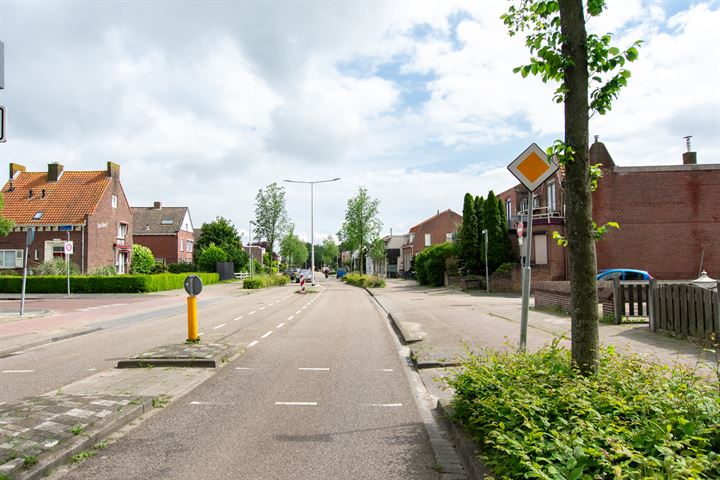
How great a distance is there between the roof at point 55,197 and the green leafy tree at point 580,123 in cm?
4216

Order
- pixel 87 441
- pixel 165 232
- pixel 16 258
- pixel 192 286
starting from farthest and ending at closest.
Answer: pixel 165 232, pixel 16 258, pixel 192 286, pixel 87 441

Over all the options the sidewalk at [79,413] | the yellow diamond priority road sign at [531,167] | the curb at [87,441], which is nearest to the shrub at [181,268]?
the sidewalk at [79,413]

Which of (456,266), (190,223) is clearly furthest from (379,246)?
(190,223)

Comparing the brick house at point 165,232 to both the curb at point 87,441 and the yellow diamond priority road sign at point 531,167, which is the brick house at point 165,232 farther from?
the yellow diamond priority road sign at point 531,167

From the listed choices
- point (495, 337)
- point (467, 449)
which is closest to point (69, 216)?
point (495, 337)

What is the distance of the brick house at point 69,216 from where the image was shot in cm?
3969


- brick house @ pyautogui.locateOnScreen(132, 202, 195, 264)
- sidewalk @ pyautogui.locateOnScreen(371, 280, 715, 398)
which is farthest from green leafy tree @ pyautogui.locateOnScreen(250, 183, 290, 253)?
sidewalk @ pyautogui.locateOnScreen(371, 280, 715, 398)

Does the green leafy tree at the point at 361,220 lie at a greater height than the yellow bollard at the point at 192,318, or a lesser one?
greater

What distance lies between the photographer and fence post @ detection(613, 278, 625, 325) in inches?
496

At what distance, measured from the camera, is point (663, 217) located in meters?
29.8

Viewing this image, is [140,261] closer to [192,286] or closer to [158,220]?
[158,220]

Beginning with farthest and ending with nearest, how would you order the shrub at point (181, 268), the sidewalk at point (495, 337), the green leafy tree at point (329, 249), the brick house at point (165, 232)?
the green leafy tree at point (329, 249)
the brick house at point (165, 232)
the shrub at point (181, 268)
the sidewalk at point (495, 337)

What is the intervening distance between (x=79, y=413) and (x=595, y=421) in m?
5.06

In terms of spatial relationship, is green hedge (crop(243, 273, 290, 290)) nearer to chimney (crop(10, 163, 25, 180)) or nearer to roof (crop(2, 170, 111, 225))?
roof (crop(2, 170, 111, 225))
